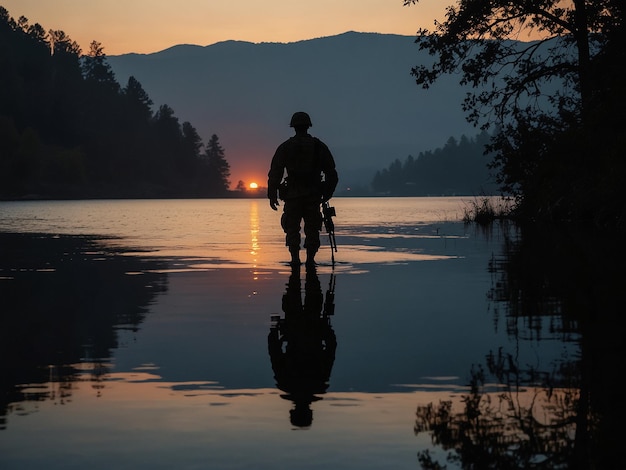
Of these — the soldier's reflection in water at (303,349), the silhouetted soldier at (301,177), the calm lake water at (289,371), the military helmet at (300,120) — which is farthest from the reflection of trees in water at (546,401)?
the military helmet at (300,120)

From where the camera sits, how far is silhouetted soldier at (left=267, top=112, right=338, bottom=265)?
20344 millimetres

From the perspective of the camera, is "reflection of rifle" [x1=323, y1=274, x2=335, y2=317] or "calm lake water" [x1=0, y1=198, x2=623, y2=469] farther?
"reflection of rifle" [x1=323, y1=274, x2=335, y2=317]

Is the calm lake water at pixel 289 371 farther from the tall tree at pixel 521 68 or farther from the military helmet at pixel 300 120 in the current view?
the tall tree at pixel 521 68

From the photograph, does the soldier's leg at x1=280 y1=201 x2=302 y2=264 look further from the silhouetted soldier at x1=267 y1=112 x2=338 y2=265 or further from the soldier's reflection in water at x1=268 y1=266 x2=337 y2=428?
the soldier's reflection in water at x1=268 y1=266 x2=337 y2=428

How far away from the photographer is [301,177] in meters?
20.5

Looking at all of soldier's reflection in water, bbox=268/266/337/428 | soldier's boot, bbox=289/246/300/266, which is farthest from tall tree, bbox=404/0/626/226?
soldier's reflection in water, bbox=268/266/337/428

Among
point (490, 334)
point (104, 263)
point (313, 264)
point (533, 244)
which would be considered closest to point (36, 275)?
point (104, 263)

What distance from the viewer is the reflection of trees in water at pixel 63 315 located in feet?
27.8

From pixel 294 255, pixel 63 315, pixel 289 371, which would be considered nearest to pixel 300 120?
pixel 294 255

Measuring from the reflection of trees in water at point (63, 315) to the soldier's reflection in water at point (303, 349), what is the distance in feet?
4.41

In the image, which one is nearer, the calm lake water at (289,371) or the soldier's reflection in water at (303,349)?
the calm lake water at (289,371)

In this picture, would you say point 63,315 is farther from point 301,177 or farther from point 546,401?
point 301,177

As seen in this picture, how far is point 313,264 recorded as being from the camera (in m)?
21.5

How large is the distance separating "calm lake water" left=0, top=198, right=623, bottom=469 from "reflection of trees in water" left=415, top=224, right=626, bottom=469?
2 centimetres
